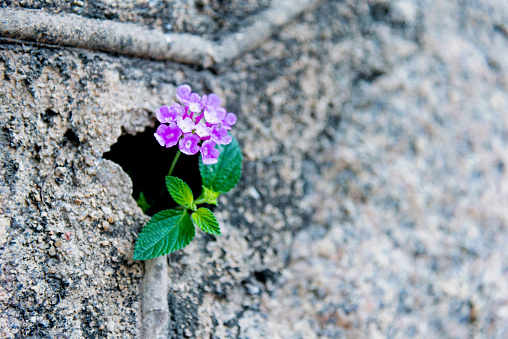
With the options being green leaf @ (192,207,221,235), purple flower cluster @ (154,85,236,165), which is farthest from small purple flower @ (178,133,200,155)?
green leaf @ (192,207,221,235)

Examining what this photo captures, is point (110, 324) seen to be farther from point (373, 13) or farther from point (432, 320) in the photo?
point (373, 13)

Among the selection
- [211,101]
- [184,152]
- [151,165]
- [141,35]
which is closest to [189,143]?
[184,152]

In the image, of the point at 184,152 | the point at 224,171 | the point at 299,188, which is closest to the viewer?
the point at 184,152

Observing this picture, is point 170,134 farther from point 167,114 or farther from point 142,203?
point 142,203

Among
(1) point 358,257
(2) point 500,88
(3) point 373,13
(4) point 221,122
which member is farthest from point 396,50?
(4) point 221,122

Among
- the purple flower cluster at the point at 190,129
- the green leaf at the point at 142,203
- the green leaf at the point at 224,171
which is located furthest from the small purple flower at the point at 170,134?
the green leaf at the point at 142,203

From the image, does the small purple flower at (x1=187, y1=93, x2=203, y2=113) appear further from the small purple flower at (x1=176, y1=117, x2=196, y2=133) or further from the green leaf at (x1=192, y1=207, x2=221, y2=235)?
the green leaf at (x1=192, y1=207, x2=221, y2=235)

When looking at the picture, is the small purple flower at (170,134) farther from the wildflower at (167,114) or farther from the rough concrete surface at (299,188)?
the rough concrete surface at (299,188)
